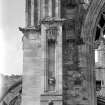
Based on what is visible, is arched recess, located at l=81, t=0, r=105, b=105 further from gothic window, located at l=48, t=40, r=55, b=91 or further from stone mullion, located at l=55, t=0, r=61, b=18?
gothic window, located at l=48, t=40, r=55, b=91

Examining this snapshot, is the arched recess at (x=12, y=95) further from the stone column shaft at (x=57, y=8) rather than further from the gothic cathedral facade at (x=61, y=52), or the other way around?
the stone column shaft at (x=57, y=8)

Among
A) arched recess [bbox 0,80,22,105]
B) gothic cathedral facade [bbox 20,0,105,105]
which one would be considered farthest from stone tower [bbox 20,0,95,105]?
arched recess [bbox 0,80,22,105]

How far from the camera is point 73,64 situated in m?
13.3

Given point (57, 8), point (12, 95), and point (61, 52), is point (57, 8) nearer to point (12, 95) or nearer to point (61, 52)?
point (61, 52)

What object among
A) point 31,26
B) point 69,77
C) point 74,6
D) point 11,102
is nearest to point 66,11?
point 74,6

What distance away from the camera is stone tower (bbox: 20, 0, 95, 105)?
12.5 m

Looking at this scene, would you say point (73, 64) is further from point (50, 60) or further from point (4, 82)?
point (4, 82)

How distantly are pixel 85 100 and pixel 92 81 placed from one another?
2.60 ft

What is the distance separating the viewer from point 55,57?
12641mm

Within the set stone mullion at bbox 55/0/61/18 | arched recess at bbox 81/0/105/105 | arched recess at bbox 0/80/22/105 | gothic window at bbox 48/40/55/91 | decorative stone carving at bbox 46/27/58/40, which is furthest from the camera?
arched recess at bbox 0/80/22/105

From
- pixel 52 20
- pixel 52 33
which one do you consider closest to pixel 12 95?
pixel 52 33

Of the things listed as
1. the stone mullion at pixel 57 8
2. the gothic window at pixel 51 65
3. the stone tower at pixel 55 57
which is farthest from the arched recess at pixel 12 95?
the stone mullion at pixel 57 8

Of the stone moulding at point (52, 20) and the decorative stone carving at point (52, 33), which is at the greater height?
the stone moulding at point (52, 20)

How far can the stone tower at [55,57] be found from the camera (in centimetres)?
1251
